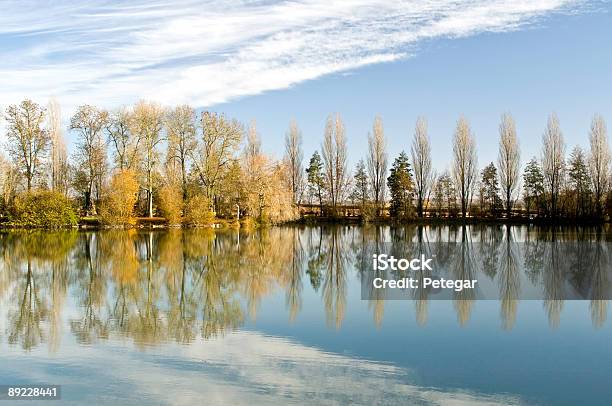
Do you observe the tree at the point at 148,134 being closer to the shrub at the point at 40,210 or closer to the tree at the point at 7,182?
the shrub at the point at 40,210

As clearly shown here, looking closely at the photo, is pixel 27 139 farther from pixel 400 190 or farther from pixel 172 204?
pixel 400 190

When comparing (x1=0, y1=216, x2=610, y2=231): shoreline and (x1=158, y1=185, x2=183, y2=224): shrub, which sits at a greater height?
(x1=158, y1=185, x2=183, y2=224): shrub

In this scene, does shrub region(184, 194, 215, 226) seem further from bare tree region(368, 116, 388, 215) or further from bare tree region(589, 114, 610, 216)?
bare tree region(589, 114, 610, 216)

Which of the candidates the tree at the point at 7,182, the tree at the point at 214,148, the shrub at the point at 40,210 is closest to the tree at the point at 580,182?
the tree at the point at 214,148

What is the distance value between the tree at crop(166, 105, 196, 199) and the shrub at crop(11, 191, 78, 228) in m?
7.38

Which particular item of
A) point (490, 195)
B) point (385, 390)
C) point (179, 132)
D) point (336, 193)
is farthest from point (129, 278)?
point (490, 195)

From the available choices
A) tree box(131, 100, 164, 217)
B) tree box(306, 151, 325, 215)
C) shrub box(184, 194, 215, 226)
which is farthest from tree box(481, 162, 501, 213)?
tree box(131, 100, 164, 217)

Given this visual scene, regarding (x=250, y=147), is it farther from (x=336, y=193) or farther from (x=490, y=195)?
(x=490, y=195)

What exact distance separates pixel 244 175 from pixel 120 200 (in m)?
7.81

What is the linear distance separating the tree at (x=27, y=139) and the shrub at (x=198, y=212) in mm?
10013

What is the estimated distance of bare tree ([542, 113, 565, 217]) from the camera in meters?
40.6

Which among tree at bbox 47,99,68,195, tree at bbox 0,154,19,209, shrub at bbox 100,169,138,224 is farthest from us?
tree at bbox 47,99,68,195

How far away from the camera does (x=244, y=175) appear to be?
35156 millimetres

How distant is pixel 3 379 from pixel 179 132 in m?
31.6
